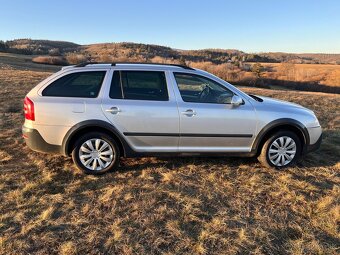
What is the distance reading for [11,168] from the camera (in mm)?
5332

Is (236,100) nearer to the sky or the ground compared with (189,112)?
nearer to the sky

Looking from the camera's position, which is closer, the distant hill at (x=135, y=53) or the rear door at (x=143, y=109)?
the rear door at (x=143, y=109)

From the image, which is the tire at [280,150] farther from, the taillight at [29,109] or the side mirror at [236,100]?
the taillight at [29,109]

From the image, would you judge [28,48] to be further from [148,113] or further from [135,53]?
[148,113]

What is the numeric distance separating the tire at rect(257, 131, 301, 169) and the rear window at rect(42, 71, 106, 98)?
2830 mm

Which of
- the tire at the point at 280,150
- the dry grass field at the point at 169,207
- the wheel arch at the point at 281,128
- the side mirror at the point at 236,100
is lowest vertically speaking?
the dry grass field at the point at 169,207

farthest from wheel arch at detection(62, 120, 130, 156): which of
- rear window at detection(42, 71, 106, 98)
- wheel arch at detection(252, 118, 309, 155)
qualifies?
wheel arch at detection(252, 118, 309, 155)

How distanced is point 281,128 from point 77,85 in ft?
10.8

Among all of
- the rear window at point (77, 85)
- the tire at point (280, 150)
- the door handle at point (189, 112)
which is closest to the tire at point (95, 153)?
the rear window at point (77, 85)

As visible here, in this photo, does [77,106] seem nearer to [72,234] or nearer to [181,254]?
[72,234]

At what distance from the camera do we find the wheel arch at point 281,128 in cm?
528

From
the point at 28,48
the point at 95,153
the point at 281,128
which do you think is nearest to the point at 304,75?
the point at 281,128

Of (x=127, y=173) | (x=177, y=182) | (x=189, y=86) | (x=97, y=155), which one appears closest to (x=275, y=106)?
(x=189, y=86)

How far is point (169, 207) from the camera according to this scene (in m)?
4.20
